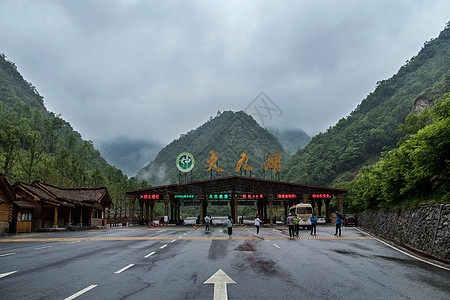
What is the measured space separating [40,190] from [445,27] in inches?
6822

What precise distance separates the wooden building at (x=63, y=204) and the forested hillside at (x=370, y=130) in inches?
3217

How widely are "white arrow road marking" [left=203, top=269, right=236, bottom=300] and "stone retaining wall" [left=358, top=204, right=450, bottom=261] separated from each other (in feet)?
29.7

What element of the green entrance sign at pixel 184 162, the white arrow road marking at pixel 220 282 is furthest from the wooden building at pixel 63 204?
the white arrow road marking at pixel 220 282

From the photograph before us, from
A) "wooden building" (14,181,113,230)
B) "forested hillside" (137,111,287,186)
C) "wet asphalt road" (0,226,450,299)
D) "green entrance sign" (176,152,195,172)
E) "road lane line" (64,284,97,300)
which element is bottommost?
"wet asphalt road" (0,226,450,299)

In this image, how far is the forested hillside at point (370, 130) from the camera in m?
108

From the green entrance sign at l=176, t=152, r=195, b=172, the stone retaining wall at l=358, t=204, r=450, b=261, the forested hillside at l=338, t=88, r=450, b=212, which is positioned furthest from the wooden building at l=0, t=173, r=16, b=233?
the forested hillside at l=338, t=88, r=450, b=212

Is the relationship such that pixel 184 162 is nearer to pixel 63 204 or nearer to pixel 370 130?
pixel 63 204

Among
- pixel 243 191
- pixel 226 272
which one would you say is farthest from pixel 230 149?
pixel 226 272

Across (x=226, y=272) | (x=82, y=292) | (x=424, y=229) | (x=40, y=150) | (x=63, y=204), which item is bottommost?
(x=226, y=272)

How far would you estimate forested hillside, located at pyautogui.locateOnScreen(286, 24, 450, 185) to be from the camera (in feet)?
355

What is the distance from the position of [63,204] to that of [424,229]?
35.9 metres

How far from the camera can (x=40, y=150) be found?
144 ft

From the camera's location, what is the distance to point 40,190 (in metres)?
36.0

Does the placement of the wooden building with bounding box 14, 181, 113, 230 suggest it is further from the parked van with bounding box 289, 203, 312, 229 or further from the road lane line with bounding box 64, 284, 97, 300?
the road lane line with bounding box 64, 284, 97, 300
